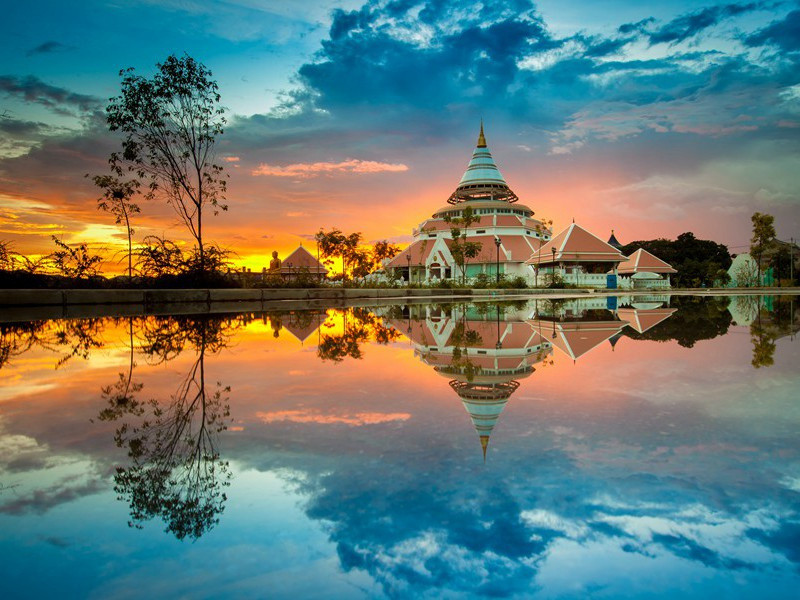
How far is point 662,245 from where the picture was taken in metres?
80.9

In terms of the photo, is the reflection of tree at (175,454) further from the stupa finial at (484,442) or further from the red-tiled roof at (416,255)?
the red-tiled roof at (416,255)

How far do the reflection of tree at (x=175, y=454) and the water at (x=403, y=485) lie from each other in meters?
0.01

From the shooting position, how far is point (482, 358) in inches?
183

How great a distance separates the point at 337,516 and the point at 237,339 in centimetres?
515

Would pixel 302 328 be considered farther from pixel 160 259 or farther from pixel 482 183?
pixel 482 183

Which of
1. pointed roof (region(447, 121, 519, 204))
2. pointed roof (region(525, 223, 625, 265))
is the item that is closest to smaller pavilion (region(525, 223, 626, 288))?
pointed roof (region(525, 223, 625, 265))

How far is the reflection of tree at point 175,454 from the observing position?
1547 mm

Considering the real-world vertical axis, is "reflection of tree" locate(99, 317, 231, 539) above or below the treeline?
below

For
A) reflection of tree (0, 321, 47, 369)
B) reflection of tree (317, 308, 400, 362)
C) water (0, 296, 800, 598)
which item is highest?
reflection of tree (0, 321, 47, 369)

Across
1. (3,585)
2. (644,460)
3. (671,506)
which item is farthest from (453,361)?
(3,585)

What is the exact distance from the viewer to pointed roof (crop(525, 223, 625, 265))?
159 ft

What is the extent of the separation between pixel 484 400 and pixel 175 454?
153 centimetres

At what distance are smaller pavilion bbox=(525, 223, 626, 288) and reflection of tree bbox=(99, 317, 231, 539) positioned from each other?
45.2 meters

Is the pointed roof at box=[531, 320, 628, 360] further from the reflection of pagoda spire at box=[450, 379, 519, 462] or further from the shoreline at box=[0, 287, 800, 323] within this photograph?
the shoreline at box=[0, 287, 800, 323]
